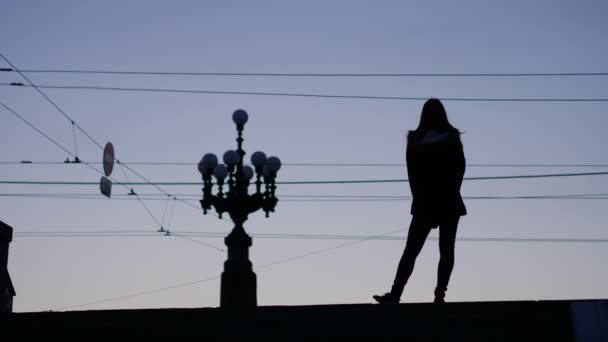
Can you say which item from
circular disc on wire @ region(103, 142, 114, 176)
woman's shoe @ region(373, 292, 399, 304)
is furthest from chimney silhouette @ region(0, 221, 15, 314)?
woman's shoe @ region(373, 292, 399, 304)

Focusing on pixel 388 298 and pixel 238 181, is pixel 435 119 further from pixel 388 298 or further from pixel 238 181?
pixel 238 181

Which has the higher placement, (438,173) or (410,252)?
(438,173)

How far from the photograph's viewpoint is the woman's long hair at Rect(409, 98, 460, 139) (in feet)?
23.8

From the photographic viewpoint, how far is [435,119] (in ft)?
23.9

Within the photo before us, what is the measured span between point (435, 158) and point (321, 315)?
1.70 m

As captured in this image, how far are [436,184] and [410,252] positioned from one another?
1.98 feet

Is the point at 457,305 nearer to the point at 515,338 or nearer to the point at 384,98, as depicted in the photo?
the point at 515,338

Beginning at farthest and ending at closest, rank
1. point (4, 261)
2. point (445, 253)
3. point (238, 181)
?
point (4, 261)
point (238, 181)
point (445, 253)

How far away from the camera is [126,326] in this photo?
6.34 metres

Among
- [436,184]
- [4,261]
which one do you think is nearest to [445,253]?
[436,184]

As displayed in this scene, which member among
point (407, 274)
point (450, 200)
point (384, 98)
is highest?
point (384, 98)

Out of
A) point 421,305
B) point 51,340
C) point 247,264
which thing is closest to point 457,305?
point 421,305

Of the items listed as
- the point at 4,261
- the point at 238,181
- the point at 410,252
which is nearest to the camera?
the point at 410,252

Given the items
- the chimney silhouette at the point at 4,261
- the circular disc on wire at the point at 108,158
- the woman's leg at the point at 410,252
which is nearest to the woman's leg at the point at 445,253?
the woman's leg at the point at 410,252
